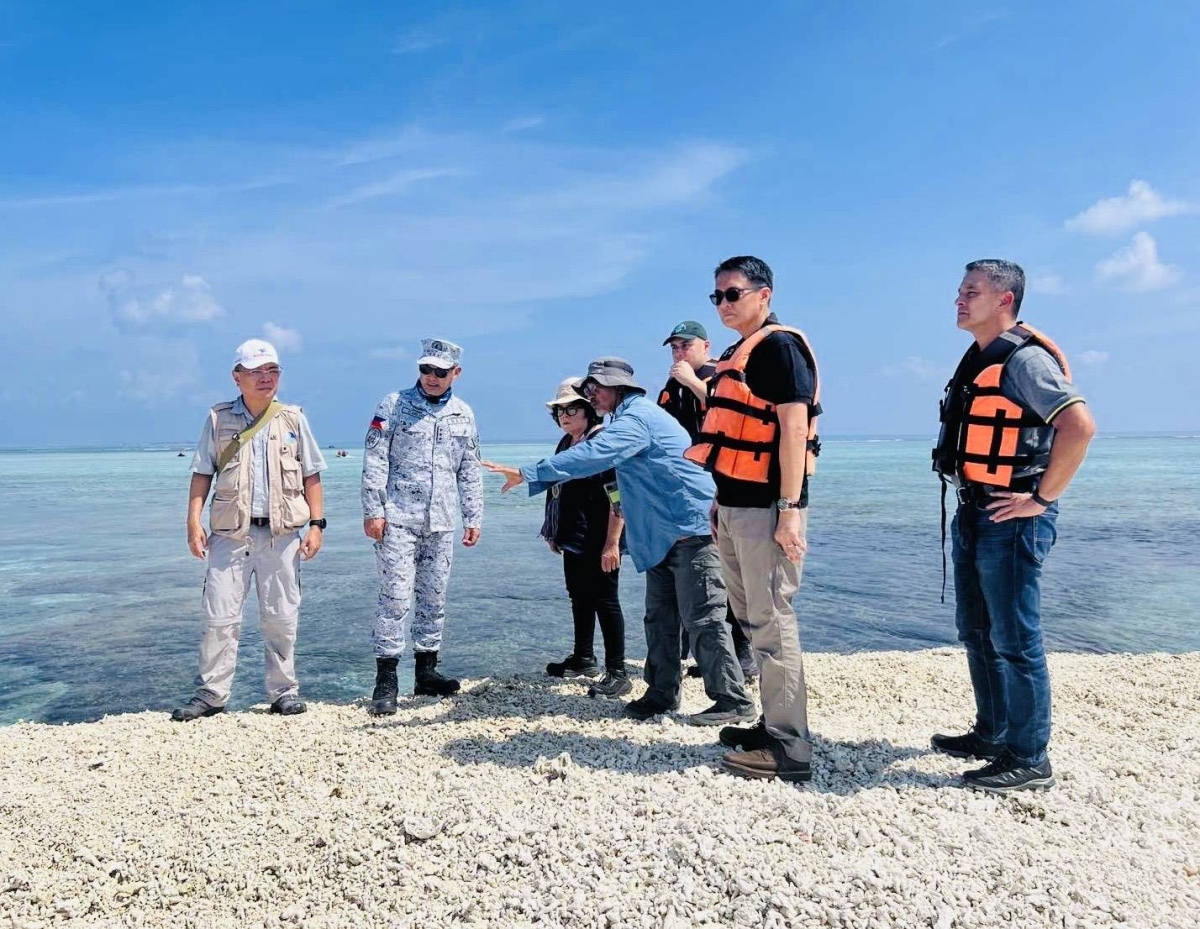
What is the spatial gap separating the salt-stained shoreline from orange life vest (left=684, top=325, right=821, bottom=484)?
1.50 meters

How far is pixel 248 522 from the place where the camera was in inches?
203

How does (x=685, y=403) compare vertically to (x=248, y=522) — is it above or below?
above

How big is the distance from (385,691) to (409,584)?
2.43 feet

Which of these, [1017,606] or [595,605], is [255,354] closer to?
Result: [595,605]

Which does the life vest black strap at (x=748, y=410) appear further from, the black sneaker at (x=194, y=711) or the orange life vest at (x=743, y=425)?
the black sneaker at (x=194, y=711)

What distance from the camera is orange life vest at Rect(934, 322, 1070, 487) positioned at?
3590mm

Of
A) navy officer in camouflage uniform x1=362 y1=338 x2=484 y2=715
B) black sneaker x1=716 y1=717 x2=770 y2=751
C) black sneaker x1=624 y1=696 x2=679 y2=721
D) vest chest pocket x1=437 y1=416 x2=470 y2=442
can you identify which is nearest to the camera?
black sneaker x1=716 y1=717 x2=770 y2=751

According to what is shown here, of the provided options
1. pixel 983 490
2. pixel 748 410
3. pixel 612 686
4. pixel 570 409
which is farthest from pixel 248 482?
pixel 983 490

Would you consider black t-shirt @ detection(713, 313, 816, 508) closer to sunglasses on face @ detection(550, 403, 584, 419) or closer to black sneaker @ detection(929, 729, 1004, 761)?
black sneaker @ detection(929, 729, 1004, 761)

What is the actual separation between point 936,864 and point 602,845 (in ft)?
4.30

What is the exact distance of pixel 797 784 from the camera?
3.74 m

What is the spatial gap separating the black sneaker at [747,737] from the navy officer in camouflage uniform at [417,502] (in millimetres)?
2335

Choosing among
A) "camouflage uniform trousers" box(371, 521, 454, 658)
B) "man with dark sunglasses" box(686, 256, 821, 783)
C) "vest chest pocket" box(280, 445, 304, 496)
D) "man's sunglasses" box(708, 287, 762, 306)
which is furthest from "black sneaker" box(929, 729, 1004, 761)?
"vest chest pocket" box(280, 445, 304, 496)

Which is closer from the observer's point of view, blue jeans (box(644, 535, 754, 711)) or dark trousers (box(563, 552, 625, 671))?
blue jeans (box(644, 535, 754, 711))
